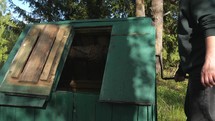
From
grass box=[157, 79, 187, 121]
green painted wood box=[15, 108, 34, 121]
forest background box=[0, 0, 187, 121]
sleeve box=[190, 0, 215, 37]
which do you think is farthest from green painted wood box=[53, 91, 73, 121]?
forest background box=[0, 0, 187, 121]

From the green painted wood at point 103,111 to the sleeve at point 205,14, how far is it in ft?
5.77

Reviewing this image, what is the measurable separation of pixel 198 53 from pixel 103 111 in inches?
67.7

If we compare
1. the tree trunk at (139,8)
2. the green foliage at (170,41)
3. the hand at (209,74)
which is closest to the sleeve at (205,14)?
the hand at (209,74)

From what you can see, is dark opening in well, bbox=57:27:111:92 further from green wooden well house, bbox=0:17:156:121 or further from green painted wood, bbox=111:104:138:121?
green painted wood, bbox=111:104:138:121

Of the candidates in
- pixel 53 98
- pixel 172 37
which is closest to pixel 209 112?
pixel 53 98

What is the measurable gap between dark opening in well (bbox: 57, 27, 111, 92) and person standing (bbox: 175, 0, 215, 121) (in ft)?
9.27

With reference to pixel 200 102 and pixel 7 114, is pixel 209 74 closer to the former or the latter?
pixel 200 102

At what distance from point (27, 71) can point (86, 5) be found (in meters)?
14.3

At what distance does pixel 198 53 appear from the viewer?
6.05 ft

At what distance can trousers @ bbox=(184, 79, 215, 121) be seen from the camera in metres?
1.72

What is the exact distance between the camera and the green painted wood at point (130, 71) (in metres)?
3.25

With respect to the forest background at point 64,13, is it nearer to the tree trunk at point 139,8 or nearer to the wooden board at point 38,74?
the tree trunk at point 139,8

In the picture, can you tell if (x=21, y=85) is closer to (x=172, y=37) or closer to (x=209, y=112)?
(x=209, y=112)

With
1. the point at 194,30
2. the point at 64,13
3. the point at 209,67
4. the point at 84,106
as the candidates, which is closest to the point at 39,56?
the point at 84,106
